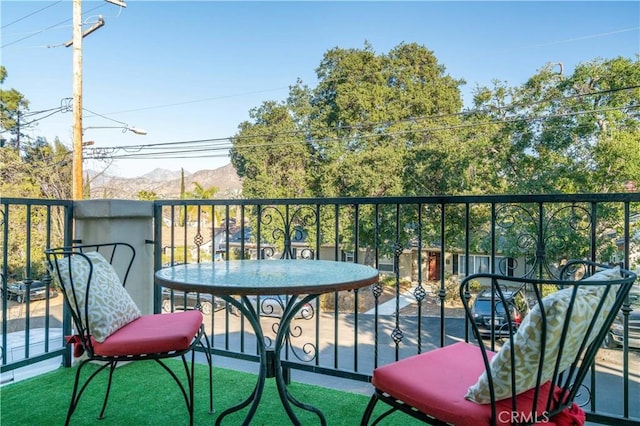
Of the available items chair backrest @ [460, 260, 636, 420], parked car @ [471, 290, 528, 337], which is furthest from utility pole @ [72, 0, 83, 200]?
chair backrest @ [460, 260, 636, 420]

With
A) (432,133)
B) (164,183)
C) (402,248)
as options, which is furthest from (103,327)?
(164,183)

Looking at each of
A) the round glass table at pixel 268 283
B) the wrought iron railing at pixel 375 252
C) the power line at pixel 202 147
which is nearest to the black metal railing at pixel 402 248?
the wrought iron railing at pixel 375 252

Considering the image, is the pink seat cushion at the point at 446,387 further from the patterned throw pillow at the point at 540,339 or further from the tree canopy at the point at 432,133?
the tree canopy at the point at 432,133

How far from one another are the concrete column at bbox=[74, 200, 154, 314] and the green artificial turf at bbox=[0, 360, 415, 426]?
0.51 meters

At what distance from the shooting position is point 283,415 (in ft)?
6.42

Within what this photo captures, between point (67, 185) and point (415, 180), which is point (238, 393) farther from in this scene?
point (67, 185)

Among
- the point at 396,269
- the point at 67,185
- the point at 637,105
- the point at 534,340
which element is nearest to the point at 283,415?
the point at 396,269

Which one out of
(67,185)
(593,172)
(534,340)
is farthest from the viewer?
(67,185)

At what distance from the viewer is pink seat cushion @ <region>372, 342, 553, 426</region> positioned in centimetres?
97

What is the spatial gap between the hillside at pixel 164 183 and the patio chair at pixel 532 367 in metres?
14.9

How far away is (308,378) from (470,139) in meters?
13.1

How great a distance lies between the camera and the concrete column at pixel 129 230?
2533 millimetres

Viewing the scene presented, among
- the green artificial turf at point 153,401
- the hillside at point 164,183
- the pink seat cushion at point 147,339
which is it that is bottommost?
the green artificial turf at point 153,401

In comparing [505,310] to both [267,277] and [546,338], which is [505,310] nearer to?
[546,338]
